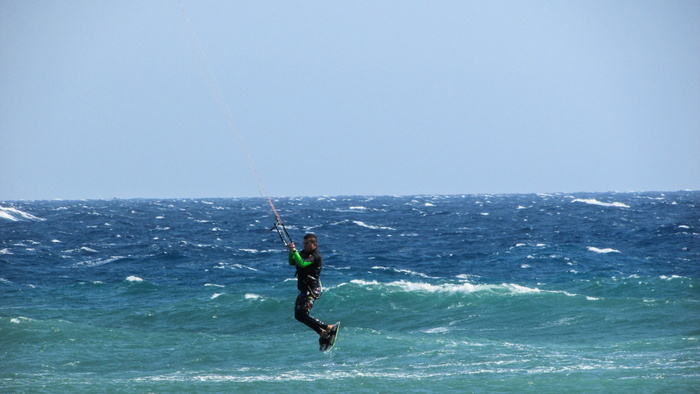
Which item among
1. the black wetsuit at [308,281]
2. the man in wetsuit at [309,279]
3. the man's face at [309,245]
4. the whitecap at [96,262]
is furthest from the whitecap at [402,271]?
the man's face at [309,245]

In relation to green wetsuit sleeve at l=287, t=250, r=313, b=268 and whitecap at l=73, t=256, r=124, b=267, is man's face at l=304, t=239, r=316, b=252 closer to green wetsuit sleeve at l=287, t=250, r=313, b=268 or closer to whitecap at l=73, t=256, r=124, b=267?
green wetsuit sleeve at l=287, t=250, r=313, b=268

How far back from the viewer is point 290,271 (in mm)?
33031

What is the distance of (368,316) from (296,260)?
11405 mm

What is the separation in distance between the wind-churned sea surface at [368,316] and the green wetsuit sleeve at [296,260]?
10.6 ft

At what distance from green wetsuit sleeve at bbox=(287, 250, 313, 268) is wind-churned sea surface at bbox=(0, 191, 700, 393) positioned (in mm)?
3218

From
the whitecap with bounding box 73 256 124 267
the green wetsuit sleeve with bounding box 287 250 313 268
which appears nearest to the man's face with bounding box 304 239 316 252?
the green wetsuit sleeve with bounding box 287 250 313 268

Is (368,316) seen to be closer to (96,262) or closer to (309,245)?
(309,245)

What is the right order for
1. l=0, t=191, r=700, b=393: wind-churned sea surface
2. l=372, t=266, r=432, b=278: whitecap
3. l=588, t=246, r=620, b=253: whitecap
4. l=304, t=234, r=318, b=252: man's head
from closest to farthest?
1. l=304, t=234, r=318, b=252: man's head
2. l=0, t=191, r=700, b=393: wind-churned sea surface
3. l=372, t=266, r=432, b=278: whitecap
4. l=588, t=246, r=620, b=253: whitecap

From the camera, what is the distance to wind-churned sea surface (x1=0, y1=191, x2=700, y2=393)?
15.6 m

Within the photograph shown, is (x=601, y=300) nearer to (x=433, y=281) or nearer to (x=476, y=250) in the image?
(x=433, y=281)

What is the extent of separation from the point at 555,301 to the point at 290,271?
12.8 meters

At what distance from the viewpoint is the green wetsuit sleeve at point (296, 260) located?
1223 cm

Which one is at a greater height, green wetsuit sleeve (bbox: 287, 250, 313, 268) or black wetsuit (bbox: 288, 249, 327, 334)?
green wetsuit sleeve (bbox: 287, 250, 313, 268)

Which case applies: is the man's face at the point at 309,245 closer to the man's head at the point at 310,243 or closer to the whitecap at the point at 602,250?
the man's head at the point at 310,243
